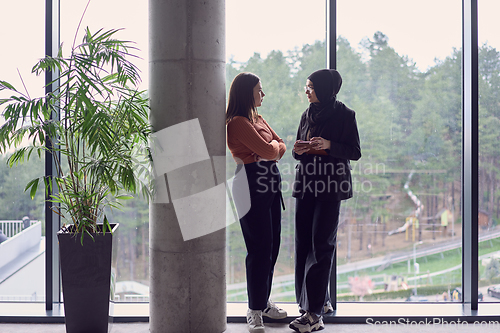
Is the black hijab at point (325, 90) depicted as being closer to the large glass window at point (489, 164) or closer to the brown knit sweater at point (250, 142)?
the brown knit sweater at point (250, 142)

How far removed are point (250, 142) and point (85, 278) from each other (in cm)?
127

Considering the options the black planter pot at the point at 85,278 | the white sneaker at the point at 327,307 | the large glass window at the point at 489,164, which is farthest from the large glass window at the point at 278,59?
the large glass window at the point at 489,164

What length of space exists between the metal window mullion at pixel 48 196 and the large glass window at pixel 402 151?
2.04 metres

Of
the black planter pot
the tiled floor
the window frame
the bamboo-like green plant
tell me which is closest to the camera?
the bamboo-like green plant

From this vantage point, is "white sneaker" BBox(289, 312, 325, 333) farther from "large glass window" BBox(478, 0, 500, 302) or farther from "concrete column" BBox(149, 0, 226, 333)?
"large glass window" BBox(478, 0, 500, 302)

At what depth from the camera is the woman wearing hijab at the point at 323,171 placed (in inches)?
99.5

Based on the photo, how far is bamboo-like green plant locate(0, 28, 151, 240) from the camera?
226 cm

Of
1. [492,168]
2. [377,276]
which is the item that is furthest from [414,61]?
[377,276]

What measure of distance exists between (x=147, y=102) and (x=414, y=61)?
1.96 m

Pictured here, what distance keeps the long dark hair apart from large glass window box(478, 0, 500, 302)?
1793 millimetres

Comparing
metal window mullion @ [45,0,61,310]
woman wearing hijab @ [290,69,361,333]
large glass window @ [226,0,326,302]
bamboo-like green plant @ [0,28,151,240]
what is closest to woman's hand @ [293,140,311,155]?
woman wearing hijab @ [290,69,361,333]

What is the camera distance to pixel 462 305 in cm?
303

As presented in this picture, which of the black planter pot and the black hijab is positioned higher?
the black hijab

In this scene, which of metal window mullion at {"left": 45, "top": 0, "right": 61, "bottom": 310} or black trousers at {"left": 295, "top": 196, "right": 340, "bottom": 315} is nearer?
black trousers at {"left": 295, "top": 196, "right": 340, "bottom": 315}
